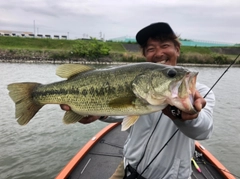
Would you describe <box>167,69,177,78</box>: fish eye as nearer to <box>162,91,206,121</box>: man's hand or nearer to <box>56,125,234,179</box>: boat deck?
<box>162,91,206,121</box>: man's hand

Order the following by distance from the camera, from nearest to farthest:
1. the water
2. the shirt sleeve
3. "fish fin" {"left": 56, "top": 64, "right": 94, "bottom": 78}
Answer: the shirt sleeve < "fish fin" {"left": 56, "top": 64, "right": 94, "bottom": 78} < the water

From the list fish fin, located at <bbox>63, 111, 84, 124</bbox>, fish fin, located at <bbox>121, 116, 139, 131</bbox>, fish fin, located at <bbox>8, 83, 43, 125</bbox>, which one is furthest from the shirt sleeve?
fish fin, located at <bbox>8, 83, 43, 125</bbox>

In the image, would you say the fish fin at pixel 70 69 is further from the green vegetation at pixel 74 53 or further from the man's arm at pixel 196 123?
the green vegetation at pixel 74 53

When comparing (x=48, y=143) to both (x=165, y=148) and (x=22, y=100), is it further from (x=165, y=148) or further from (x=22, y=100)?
(x=165, y=148)

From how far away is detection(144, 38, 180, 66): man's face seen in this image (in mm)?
3076

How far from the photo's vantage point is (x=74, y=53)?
52.5 m

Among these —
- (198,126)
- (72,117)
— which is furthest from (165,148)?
(72,117)

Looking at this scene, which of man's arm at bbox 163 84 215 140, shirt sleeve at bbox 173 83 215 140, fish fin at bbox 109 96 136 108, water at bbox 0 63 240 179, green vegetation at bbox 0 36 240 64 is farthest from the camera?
green vegetation at bbox 0 36 240 64

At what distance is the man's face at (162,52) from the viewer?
3.08m

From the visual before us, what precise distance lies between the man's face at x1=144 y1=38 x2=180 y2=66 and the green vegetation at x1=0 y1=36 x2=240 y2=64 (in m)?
43.0

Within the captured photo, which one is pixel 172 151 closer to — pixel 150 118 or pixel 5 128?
pixel 150 118

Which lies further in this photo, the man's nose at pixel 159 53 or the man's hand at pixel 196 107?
the man's nose at pixel 159 53

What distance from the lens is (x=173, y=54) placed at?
310 centimetres

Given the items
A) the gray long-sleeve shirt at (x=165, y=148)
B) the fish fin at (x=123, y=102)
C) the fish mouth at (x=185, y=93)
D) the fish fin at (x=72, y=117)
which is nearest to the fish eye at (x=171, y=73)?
the fish mouth at (x=185, y=93)
